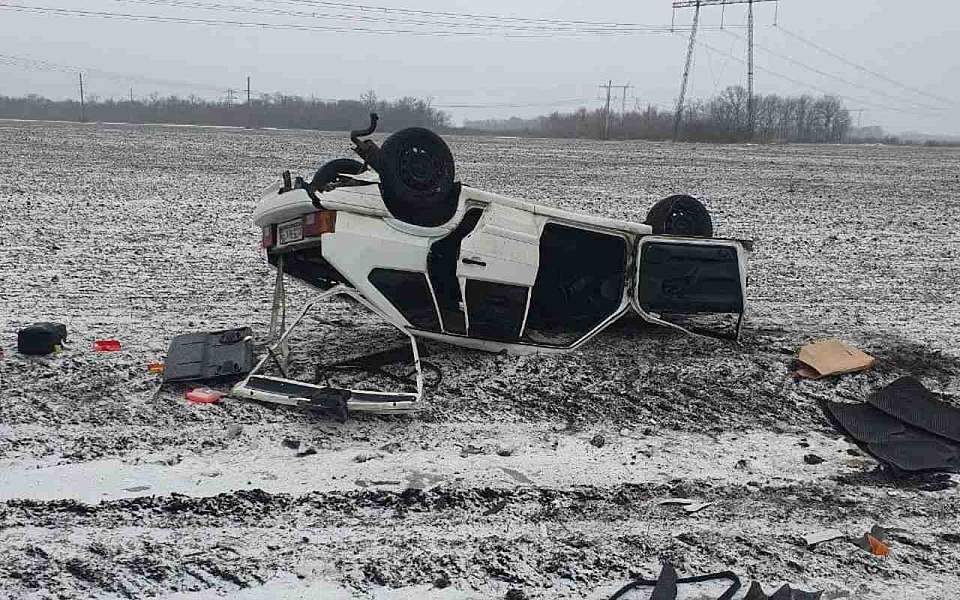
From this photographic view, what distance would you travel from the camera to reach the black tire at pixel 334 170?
578 centimetres

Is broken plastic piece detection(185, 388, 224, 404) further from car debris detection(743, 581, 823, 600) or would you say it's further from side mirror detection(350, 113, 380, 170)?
car debris detection(743, 581, 823, 600)

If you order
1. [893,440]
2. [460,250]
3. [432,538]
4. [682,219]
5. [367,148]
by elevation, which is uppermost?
[367,148]

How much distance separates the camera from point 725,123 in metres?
56.2

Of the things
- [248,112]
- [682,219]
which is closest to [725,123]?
[248,112]

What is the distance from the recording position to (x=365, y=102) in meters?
69.1

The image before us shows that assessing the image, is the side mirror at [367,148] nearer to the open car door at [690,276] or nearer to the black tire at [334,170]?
the black tire at [334,170]

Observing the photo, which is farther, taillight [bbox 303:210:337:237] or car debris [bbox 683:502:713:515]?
taillight [bbox 303:210:337:237]

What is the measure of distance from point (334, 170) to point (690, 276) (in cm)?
287

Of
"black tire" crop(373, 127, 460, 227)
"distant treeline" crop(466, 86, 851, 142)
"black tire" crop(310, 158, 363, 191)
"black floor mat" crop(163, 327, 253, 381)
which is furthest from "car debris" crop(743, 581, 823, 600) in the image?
"distant treeline" crop(466, 86, 851, 142)

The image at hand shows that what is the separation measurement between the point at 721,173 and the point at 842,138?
7013 centimetres

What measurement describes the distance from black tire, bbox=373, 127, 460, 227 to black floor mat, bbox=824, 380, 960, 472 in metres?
2.87

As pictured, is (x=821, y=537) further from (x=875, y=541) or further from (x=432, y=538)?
(x=432, y=538)

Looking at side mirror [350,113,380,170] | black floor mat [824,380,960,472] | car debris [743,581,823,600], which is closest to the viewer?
car debris [743,581,823,600]

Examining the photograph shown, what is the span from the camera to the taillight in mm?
5059
